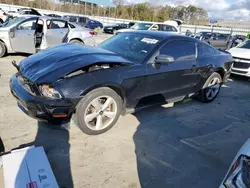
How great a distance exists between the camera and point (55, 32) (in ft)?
24.8

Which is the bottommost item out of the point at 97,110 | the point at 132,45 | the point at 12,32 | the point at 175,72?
the point at 97,110

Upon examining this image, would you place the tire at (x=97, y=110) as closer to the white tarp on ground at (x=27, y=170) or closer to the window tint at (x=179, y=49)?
the white tarp on ground at (x=27, y=170)

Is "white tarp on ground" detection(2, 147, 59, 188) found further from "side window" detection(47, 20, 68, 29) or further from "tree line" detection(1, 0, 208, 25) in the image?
"tree line" detection(1, 0, 208, 25)

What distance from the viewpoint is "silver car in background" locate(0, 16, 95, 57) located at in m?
6.94

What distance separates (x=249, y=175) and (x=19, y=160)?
2.15 metres

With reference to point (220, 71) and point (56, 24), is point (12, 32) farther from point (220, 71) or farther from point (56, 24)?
point (220, 71)

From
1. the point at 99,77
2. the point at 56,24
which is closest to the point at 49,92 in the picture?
the point at 99,77

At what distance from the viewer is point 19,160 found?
230cm

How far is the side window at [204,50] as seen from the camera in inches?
174

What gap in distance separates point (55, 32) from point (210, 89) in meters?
5.52

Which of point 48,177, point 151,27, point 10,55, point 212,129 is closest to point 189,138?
point 212,129

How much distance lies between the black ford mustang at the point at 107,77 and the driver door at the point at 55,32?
3859 millimetres

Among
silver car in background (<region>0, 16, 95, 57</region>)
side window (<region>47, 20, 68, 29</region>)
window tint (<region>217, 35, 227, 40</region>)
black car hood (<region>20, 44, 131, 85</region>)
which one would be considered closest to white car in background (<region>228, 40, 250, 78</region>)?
black car hood (<region>20, 44, 131, 85</region>)

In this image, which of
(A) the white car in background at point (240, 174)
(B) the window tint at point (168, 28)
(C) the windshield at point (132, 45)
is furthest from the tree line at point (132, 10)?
(A) the white car in background at point (240, 174)
